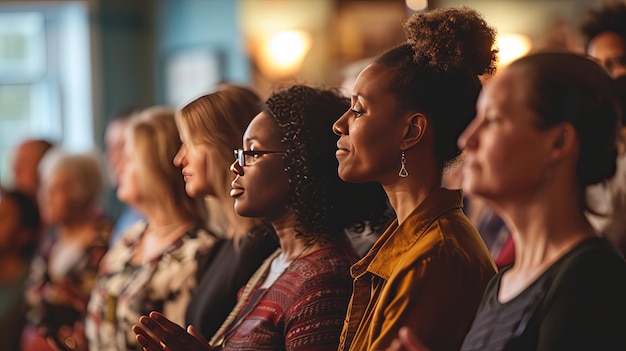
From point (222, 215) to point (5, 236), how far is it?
216cm

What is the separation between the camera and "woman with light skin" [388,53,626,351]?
1429 millimetres

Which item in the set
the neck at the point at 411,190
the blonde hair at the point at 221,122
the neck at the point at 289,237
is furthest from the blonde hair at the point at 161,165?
the neck at the point at 411,190

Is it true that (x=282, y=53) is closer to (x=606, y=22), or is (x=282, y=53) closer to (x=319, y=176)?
(x=606, y=22)

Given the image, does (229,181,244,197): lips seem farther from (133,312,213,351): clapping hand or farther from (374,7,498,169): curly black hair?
(374,7,498,169): curly black hair

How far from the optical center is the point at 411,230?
185 centimetres

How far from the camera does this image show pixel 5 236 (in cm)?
493

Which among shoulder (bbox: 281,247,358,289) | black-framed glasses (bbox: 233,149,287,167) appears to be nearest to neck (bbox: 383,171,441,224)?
shoulder (bbox: 281,247,358,289)

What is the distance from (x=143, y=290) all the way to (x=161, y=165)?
0.42 metres

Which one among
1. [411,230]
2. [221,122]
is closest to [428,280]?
[411,230]

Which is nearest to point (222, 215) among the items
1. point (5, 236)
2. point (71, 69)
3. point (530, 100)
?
point (530, 100)

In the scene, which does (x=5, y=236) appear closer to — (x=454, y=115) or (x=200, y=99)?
(x=200, y=99)

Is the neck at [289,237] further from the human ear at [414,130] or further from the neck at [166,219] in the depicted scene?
the neck at [166,219]

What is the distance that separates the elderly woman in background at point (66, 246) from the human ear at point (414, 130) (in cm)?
248

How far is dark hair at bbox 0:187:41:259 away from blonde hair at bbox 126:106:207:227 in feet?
5.85
